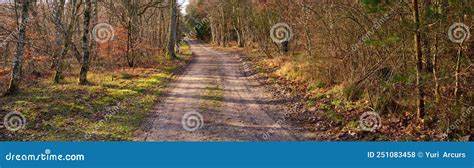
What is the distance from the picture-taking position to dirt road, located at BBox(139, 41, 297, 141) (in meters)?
8.33

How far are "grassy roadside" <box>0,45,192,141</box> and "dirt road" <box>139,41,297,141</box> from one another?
59 centimetres

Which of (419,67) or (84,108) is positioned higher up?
(419,67)

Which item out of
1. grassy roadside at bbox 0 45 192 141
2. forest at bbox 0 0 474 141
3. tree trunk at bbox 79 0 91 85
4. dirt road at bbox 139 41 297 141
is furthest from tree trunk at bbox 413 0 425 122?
tree trunk at bbox 79 0 91 85

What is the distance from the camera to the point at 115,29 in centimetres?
2239

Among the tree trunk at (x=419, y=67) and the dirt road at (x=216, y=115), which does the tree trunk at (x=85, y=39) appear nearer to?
the dirt road at (x=216, y=115)

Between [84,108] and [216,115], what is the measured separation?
399cm

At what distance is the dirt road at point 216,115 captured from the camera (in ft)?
27.3

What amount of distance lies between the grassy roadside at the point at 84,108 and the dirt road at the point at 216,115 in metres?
0.59

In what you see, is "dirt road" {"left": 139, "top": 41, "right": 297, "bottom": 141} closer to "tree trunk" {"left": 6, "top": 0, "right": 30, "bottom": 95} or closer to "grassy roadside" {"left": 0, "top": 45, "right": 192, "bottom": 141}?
"grassy roadside" {"left": 0, "top": 45, "right": 192, "bottom": 141}

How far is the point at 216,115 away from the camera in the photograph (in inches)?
406

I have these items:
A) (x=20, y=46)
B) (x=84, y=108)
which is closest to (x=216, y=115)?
(x=84, y=108)

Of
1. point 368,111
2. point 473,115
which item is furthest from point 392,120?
point 473,115

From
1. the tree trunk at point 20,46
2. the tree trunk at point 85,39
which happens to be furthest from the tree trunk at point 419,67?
the tree trunk at point 85,39

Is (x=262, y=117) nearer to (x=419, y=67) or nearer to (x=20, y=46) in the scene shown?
(x=419, y=67)
